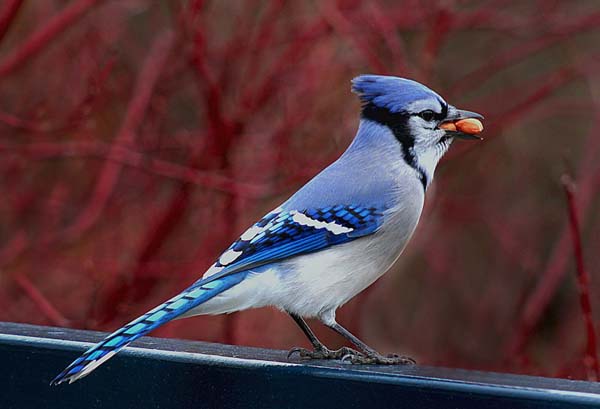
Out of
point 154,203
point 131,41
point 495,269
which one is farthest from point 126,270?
point 495,269

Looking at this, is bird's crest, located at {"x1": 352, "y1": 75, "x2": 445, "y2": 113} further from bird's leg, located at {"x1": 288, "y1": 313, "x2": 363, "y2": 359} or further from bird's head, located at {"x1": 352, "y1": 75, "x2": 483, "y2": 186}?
bird's leg, located at {"x1": 288, "y1": 313, "x2": 363, "y2": 359}

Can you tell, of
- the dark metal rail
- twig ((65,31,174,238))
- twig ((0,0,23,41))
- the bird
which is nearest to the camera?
the dark metal rail

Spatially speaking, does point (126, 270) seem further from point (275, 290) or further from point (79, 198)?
point (275, 290)

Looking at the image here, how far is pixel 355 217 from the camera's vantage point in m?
2.44

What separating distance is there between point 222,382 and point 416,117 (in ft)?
2.89

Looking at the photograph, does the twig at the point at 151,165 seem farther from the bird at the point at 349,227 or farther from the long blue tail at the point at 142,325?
the long blue tail at the point at 142,325

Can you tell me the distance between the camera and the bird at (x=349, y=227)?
91.8 inches

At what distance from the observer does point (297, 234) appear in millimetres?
2385

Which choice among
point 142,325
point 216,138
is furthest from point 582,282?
point 216,138

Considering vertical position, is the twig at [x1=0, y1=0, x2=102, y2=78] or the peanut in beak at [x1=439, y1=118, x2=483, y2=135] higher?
the twig at [x1=0, y1=0, x2=102, y2=78]

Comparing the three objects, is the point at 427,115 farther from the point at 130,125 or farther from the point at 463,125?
the point at 130,125

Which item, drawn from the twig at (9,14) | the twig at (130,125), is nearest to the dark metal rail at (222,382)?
the twig at (9,14)

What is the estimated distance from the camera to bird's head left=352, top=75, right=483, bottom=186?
2434 millimetres

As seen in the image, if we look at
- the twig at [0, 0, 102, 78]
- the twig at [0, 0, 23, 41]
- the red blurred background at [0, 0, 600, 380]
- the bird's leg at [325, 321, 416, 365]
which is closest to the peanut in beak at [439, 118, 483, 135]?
the red blurred background at [0, 0, 600, 380]
